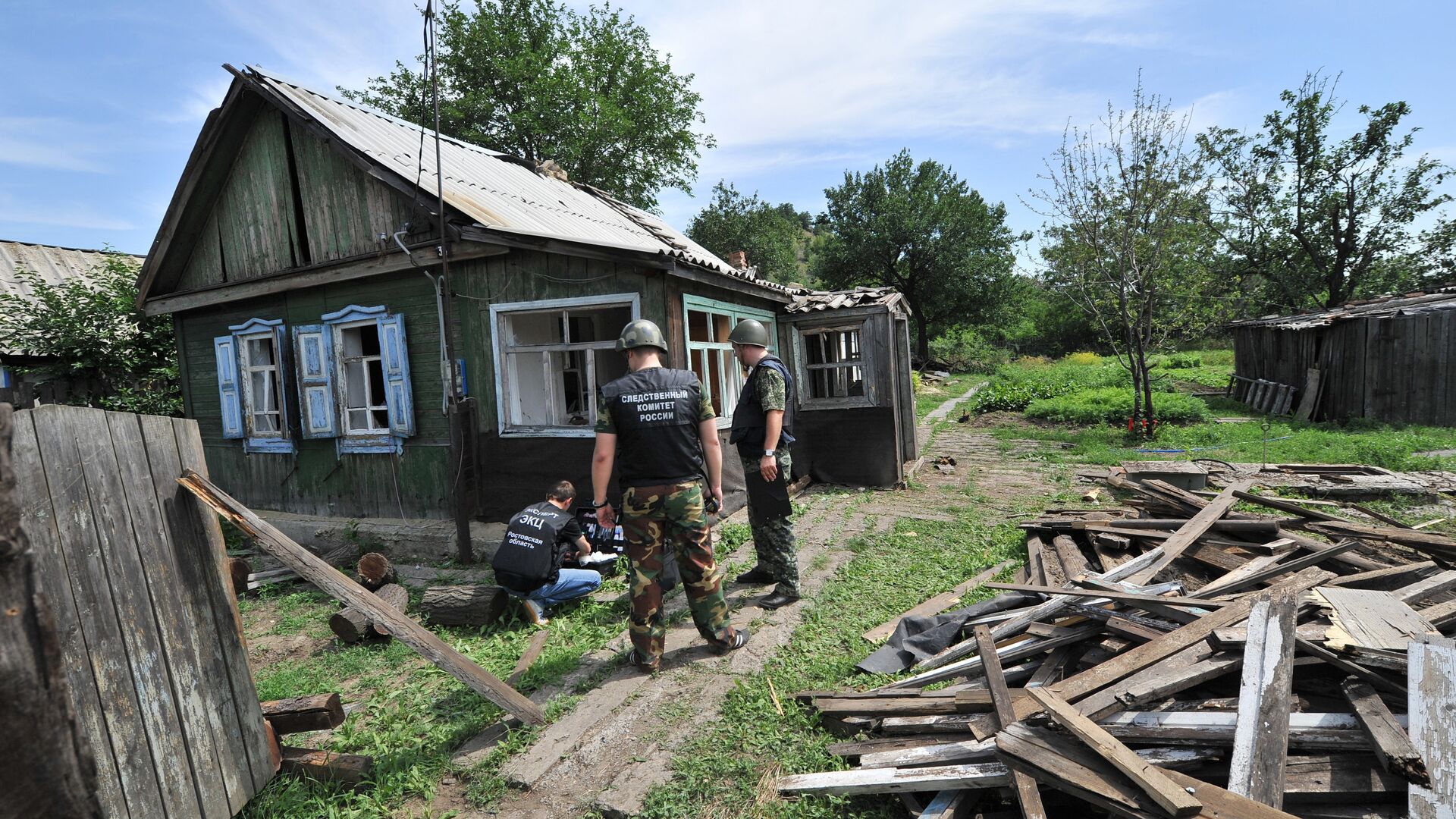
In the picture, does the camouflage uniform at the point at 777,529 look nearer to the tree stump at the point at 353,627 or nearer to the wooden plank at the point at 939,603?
the wooden plank at the point at 939,603

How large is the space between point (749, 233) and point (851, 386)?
3013 cm

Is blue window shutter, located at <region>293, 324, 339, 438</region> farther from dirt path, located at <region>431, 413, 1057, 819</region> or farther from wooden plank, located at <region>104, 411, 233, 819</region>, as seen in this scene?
wooden plank, located at <region>104, 411, 233, 819</region>

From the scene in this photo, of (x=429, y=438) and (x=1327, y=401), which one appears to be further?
(x=1327, y=401)

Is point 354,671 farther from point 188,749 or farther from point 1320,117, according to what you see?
point 1320,117

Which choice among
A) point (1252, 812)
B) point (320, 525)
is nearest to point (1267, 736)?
point (1252, 812)

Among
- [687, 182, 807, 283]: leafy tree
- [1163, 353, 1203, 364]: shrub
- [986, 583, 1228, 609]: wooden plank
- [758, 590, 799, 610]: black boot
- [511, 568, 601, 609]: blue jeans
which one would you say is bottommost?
[758, 590, 799, 610]: black boot

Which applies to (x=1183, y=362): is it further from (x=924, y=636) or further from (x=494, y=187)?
(x=924, y=636)

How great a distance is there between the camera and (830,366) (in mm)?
9664

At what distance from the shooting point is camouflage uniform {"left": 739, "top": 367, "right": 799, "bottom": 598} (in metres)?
5.04

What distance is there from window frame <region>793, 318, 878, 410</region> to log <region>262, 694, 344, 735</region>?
7.37 m

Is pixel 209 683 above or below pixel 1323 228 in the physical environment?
below

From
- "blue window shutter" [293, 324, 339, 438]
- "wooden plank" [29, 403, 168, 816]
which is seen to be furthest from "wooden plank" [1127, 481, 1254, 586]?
"blue window shutter" [293, 324, 339, 438]

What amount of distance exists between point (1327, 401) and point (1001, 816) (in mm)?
15434

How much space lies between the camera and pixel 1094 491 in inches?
313
